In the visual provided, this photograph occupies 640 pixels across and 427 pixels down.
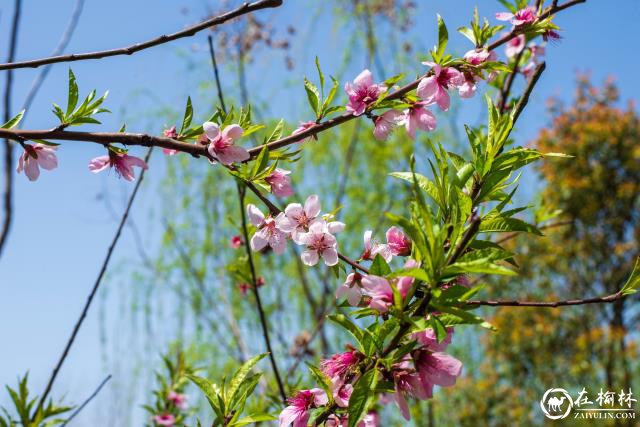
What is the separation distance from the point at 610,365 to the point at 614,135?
8.04 feet

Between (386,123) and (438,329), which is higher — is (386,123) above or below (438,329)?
above

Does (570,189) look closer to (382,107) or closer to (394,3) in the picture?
(394,3)

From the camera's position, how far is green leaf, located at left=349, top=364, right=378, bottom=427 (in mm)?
646

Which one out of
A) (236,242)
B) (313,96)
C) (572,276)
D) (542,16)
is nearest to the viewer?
(313,96)

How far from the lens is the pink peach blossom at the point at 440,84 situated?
→ 95 centimetres

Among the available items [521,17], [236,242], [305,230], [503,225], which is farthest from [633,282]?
[236,242]

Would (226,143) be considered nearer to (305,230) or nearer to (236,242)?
(305,230)

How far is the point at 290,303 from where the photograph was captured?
5.12 meters

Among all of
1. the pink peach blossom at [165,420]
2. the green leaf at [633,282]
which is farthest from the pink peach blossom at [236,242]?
the green leaf at [633,282]

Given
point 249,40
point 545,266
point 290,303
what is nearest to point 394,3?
point 249,40

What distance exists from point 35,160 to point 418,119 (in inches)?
23.7

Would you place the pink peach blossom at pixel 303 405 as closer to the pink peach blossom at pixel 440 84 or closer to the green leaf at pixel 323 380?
the green leaf at pixel 323 380

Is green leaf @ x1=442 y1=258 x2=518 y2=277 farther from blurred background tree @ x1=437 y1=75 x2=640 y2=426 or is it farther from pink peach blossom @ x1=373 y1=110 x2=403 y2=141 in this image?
blurred background tree @ x1=437 y1=75 x2=640 y2=426

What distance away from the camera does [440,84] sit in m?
0.97
